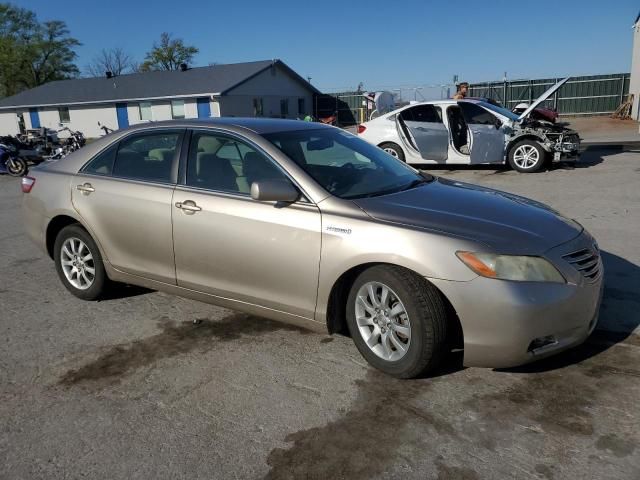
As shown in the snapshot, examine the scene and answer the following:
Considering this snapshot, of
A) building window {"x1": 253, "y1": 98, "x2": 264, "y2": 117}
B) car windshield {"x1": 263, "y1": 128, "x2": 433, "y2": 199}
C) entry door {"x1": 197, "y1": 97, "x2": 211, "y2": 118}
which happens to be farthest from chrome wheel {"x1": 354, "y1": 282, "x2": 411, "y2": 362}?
building window {"x1": 253, "y1": 98, "x2": 264, "y2": 117}

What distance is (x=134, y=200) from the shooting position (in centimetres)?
432

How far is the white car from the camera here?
11.9 meters

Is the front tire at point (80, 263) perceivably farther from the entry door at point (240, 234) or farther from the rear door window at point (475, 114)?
the rear door window at point (475, 114)

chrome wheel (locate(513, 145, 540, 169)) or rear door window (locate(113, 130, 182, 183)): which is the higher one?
rear door window (locate(113, 130, 182, 183))

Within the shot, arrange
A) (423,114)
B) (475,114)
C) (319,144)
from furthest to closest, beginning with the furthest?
(423,114), (475,114), (319,144)

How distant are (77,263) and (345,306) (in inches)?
106

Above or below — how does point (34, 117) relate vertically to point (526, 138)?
above

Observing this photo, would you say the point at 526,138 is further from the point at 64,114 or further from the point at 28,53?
the point at 28,53

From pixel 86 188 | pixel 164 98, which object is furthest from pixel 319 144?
pixel 164 98

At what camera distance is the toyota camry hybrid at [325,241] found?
3074 mm

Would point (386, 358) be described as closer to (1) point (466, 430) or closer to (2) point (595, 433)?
(1) point (466, 430)

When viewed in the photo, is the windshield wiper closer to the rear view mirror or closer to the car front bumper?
the rear view mirror

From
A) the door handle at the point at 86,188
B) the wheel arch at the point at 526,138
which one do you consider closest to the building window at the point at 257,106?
the wheel arch at the point at 526,138

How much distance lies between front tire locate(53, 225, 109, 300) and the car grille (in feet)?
12.0
